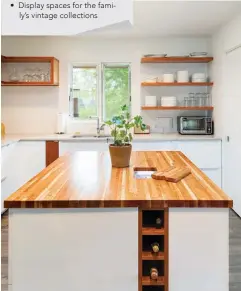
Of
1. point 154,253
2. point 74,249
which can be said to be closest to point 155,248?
point 154,253

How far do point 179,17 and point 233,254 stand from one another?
2.64 meters

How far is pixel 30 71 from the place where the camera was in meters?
5.30

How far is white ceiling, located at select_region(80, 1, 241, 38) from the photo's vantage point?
3801mm

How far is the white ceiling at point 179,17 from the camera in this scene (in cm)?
380

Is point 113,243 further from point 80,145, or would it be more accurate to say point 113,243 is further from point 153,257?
point 80,145

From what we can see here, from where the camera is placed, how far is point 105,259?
174 centimetres

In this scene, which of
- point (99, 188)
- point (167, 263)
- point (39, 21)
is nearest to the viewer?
point (39, 21)

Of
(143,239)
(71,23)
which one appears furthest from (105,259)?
(71,23)

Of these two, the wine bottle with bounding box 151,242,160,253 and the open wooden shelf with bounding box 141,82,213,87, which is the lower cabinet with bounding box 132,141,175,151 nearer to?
the open wooden shelf with bounding box 141,82,213,87

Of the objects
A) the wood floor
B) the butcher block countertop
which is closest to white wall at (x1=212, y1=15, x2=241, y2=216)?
the wood floor

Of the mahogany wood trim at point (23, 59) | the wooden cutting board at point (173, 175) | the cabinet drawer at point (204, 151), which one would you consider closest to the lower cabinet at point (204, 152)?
the cabinet drawer at point (204, 151)

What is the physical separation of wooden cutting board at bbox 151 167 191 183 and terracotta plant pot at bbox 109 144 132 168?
0.37 metres

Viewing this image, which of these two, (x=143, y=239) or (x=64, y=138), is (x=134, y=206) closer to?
(x=143, y=239)

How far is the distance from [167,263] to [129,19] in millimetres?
1085
